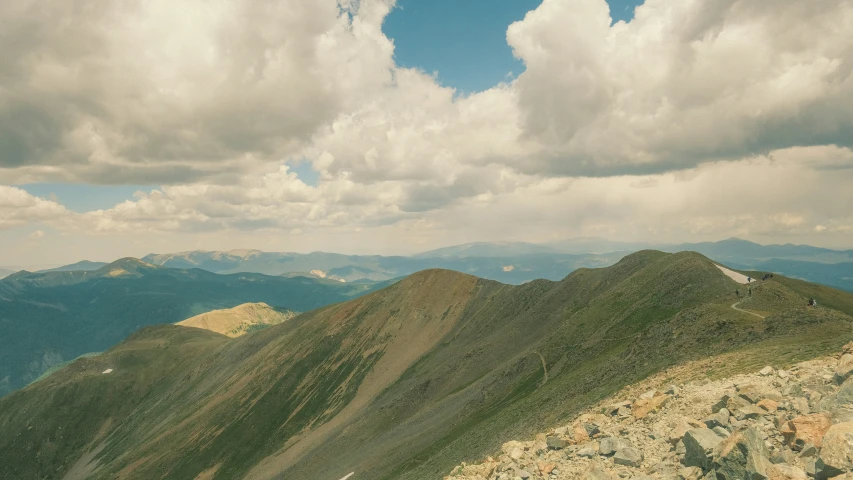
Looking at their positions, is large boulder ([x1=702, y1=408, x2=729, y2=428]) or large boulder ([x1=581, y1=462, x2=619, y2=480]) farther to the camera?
large boulder ([x1=702, y1=408, x2=729, y2=428])

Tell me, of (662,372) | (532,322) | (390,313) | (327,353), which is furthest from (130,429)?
(662,372)

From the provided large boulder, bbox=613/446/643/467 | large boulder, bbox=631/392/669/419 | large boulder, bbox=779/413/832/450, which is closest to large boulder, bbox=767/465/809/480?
large boulder, bbox=779/413/832/450

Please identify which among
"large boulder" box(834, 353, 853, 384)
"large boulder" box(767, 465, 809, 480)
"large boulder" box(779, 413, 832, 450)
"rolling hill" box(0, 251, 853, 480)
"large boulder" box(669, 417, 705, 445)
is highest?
"large boulder" box(834, 353, 853, 384)

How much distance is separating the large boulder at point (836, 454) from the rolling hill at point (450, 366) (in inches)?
802

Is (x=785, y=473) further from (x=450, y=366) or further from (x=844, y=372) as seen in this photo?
(x=450, y=366)

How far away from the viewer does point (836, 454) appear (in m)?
15.6

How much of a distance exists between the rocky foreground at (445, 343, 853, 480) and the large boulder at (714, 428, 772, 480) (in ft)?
0.13

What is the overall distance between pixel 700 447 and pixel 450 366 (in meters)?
101

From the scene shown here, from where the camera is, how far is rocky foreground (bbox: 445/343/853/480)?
17172 millimetres

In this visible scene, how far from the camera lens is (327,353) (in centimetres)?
17475

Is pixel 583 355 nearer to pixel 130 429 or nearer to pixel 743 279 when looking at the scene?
pixel 743 279

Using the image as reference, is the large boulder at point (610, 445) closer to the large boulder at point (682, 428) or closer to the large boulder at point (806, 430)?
the large boulder at point (682, 428)

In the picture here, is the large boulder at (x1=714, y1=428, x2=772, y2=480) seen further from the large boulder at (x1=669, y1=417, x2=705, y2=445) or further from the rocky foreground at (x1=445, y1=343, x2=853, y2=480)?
the large boulder at (x1=669, y1=417, x2=705, y2=445)

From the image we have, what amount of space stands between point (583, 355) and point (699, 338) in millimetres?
28792
